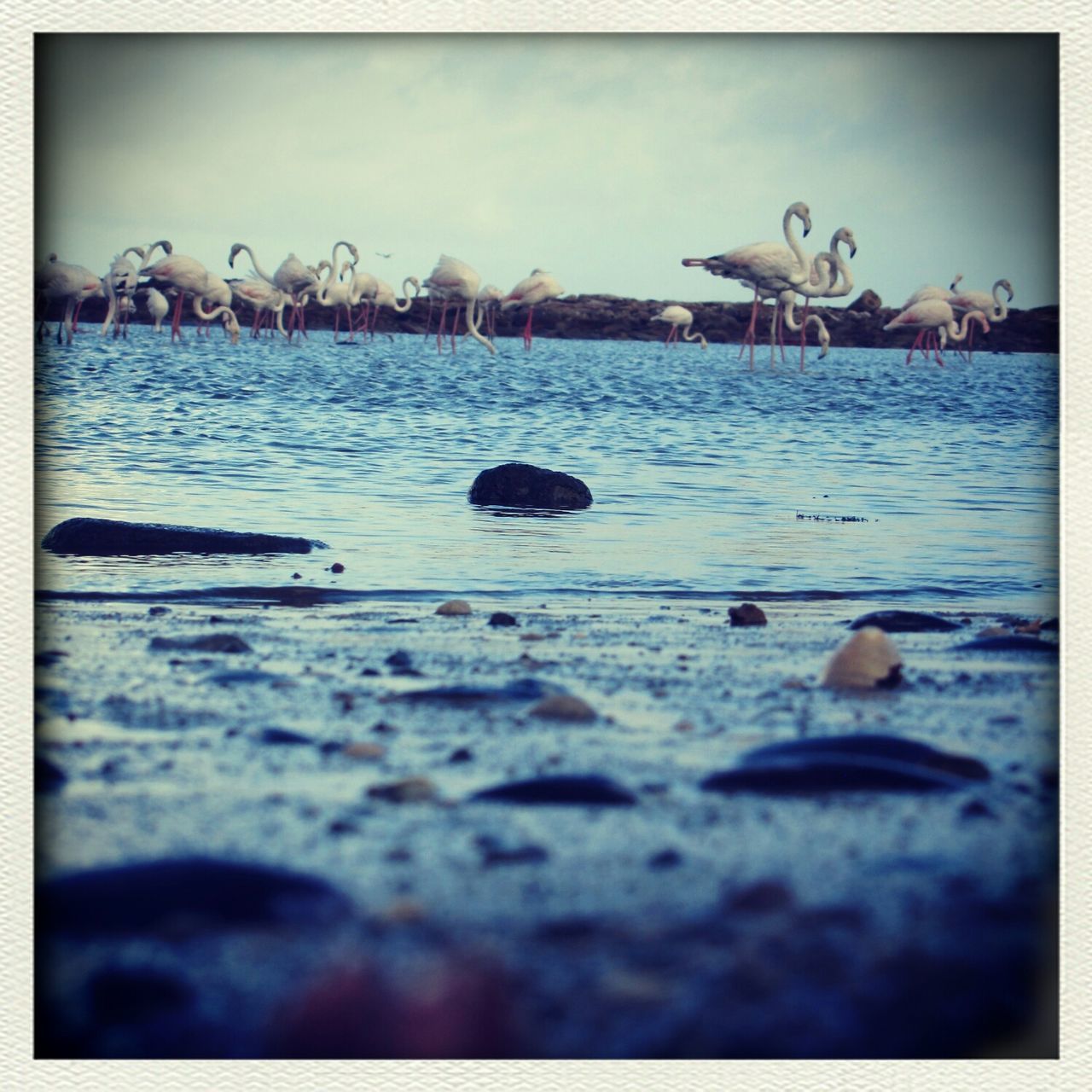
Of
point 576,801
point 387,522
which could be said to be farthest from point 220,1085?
point 387,522

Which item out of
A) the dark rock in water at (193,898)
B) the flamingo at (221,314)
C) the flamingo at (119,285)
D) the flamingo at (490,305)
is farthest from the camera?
the flamingo at (221,314)

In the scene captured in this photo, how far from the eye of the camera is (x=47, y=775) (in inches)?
91.0

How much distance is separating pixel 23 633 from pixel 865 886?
1.67 m

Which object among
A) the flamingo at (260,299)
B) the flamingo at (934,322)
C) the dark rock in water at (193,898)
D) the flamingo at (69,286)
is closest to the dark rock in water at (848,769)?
the dark rock in water at (193,898)

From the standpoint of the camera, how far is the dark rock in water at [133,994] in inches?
68.2

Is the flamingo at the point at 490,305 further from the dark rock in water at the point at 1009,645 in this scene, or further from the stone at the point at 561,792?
the stone at the point at 561,792

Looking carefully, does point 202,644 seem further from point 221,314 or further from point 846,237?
point 221,314

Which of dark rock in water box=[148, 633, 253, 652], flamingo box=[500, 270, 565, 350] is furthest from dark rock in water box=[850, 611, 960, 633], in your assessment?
flamingo box=[500, 270, 565, 350]

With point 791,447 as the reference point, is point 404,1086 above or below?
below

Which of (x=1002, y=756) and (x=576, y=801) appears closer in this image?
(x=576, y=801)

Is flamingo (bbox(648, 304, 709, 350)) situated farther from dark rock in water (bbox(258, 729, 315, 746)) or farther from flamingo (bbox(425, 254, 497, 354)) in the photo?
dark rock in water (bbox(258, 729, 315, 746))

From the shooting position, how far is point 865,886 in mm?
1944

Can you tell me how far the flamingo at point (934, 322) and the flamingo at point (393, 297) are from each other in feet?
5.75

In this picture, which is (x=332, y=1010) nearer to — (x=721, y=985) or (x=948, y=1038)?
(x=721, y=985)
